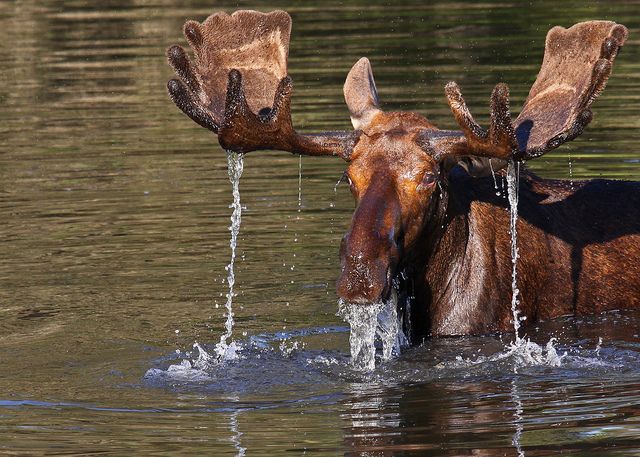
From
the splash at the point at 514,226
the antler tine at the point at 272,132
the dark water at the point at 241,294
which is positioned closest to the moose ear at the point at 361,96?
the antler tine at the point at 272,132

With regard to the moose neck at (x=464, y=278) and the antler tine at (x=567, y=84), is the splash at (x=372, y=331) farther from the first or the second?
the antler tine at (x=567, y=84)

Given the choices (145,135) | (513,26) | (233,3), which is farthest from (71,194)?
(233,3)

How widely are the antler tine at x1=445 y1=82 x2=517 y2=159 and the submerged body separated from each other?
19.5 inches

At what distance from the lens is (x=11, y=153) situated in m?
16.0

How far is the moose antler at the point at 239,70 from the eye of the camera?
901 cm

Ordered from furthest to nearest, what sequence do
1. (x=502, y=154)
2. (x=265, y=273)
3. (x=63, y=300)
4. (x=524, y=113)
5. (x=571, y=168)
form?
(x=571, y=168) → (x=265, y=273) → (x=63, y=300) → (x=524, y=113) → (x=502, y=154)

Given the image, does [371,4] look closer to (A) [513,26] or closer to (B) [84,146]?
(A) [513,26]

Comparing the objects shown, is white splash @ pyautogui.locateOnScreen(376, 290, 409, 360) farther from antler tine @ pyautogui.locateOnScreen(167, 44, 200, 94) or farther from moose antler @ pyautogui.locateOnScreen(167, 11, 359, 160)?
antler tine @ pyautogui.locateOnScreen(167, 44, 200, 94)

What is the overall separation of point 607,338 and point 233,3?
16.6 m

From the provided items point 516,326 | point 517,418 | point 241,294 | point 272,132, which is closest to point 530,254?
point 516,326

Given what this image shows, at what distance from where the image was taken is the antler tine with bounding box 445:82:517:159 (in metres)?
8.26

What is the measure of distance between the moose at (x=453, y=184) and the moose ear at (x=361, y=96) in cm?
1

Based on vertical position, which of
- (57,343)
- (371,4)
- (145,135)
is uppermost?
(371,4)

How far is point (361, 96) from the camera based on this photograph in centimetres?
943
